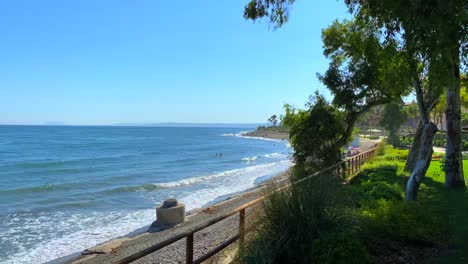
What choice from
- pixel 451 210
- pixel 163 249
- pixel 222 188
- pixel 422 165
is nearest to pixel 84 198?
pixel 222 188

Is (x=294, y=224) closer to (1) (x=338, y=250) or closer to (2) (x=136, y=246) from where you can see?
(1) (x=338, y=250)

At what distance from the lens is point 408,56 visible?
24.1 feet

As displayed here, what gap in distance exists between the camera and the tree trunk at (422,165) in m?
9.08

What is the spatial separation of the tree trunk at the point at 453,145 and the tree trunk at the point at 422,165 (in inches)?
131

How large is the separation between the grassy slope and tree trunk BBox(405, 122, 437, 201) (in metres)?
0.58

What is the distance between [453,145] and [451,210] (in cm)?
492

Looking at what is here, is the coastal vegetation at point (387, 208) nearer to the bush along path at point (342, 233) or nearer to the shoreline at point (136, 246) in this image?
the bush along path at point (342, 233)

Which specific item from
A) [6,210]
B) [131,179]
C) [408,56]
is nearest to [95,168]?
[131,179]

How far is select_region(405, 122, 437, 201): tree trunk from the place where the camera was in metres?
9.08

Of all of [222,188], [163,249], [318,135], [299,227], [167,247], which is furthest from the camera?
[222,188]

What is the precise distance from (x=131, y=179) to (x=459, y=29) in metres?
26.8

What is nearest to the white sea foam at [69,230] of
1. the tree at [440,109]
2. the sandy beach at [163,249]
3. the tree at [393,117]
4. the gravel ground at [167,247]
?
the sandy beach at [163,249]

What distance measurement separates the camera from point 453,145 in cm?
1285

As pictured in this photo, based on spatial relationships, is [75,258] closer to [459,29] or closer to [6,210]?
[6,210]
